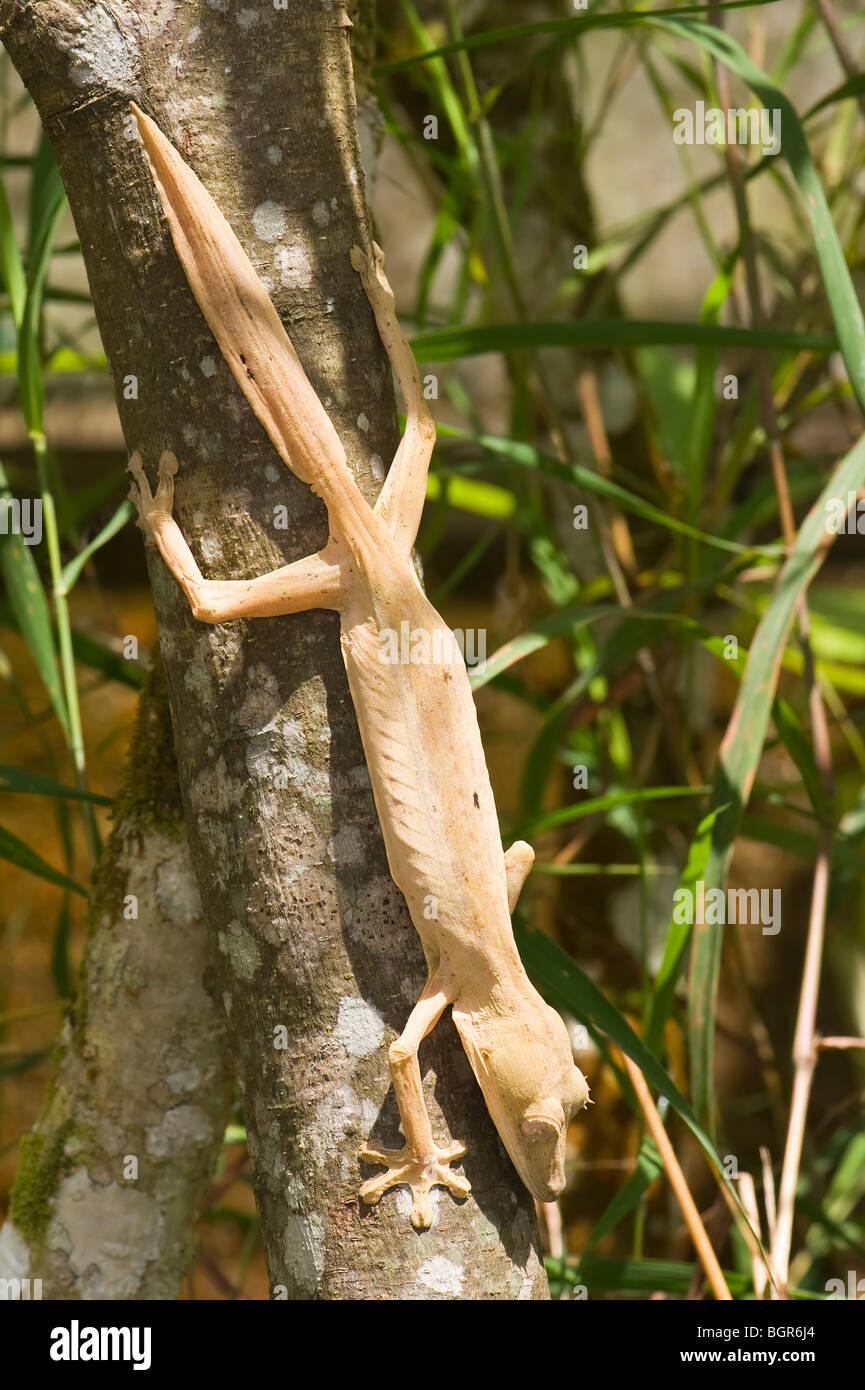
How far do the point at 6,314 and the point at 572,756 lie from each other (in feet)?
6.98

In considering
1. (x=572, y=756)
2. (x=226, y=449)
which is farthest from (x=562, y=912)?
(x=226, y=449)

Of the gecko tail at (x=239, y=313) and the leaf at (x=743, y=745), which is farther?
the leaf at (x=743, y=745)

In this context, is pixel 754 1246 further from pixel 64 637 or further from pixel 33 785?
pixel 64 637

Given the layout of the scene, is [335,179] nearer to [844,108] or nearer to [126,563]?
[844,108]

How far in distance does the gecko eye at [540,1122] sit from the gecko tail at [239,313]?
874 mm

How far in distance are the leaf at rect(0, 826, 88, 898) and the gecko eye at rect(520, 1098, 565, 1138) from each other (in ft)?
2.65

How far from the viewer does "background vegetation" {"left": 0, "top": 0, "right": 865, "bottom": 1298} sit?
1770 millimetres

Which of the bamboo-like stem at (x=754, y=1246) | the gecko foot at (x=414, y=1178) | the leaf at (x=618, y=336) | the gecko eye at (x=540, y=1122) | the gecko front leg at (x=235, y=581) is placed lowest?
the bamboo-like stem at (x=754, y=1246)

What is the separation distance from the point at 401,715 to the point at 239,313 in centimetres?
55

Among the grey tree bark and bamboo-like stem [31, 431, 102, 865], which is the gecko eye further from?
bamboo-like stem [31, 431, 102, 865]

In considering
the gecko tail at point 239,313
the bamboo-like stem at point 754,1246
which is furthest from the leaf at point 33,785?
the bamboo-like stem at point 754,1246

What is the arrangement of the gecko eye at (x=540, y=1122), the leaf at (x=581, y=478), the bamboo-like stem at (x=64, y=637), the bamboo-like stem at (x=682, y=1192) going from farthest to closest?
the leaf at (x=581, y=478), the bamboo-like stem at (x=64, y=637), the bamboo-like stem at (x=682, y=1192), the gecko eye at (x=540, y=1122)

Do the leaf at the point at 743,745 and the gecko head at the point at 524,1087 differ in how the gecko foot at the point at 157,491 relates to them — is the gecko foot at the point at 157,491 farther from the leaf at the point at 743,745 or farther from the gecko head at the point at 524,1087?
the leaf at the point at 743,745

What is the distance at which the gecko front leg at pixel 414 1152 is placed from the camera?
125 centimetres
